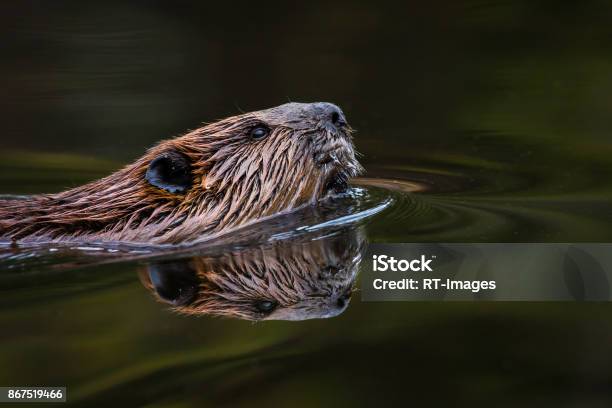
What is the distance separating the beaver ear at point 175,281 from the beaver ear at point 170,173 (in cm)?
52

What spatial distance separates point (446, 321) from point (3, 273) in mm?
2187

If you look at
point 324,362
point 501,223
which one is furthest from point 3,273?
point 501,223

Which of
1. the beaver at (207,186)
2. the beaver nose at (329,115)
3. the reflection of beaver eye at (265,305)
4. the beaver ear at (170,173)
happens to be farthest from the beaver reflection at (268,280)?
the beaver nose at (329,115)

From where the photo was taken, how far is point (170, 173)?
547 cm

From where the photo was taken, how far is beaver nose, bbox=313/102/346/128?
5.75m

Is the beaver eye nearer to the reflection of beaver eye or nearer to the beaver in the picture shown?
the beaver

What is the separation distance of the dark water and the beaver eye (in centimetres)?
53

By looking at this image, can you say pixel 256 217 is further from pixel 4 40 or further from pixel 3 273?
pixel 4 40

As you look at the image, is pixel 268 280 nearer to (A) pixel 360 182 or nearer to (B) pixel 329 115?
(B) pixel 329 115

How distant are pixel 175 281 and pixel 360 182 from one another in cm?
223

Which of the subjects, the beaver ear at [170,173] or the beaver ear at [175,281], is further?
the beaver ear at [170,173]

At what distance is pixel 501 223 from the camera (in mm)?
5629

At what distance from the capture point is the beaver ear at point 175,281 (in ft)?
15.0

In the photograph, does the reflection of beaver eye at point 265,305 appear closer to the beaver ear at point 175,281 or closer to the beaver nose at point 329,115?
the beaver ear at point 175,281
